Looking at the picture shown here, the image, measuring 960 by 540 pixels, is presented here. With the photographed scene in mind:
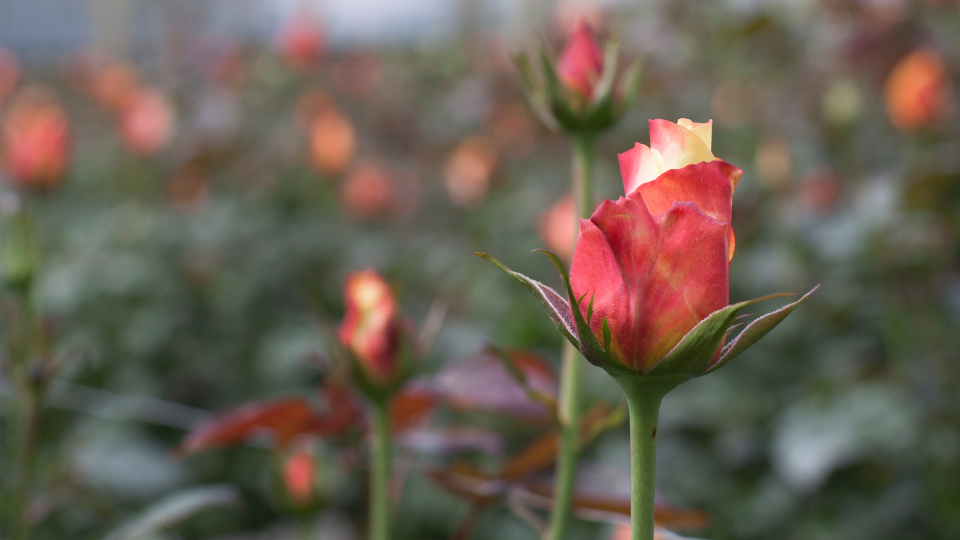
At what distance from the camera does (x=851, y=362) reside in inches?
44.7

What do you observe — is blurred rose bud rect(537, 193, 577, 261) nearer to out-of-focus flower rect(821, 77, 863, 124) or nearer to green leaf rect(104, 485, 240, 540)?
out-of-focus flower rect(821, 77, 863, 124)

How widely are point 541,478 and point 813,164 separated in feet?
4.96

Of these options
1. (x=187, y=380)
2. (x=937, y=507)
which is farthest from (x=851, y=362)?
(x=187, y=380)

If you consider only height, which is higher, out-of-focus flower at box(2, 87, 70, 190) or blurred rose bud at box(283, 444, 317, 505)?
out-of-focus flower at box(2, 87, 70, 190)

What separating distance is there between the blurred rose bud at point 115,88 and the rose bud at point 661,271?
2.33 metres

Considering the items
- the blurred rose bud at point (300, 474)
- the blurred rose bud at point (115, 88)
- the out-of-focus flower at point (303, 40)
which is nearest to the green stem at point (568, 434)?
the blurred rose bud at point (300, 474)

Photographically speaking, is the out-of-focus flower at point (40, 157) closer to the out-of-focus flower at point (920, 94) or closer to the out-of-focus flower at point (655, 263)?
the out-of-focus flower at point (655, 263)

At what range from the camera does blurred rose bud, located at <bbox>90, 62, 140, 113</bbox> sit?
7.69 ft

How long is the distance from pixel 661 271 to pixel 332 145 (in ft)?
5.22

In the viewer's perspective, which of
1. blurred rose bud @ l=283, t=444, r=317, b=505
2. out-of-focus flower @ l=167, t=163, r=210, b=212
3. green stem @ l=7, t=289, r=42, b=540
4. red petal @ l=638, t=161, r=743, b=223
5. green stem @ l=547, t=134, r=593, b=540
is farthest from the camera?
out-of-focus flower @ l=167, t=163, r=210, b=212

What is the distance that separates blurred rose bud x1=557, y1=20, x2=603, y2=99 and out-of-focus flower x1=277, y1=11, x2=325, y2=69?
6.54 ft

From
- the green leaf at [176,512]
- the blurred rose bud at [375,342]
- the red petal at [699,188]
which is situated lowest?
the green leaf at [176,512]

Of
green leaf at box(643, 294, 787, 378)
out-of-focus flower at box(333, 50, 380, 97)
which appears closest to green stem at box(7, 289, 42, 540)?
green leaf at box(643, 294, 787, 378)

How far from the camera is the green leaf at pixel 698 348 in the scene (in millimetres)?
191
